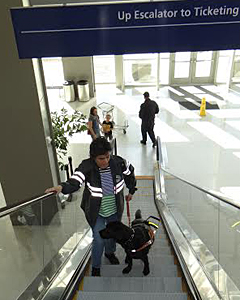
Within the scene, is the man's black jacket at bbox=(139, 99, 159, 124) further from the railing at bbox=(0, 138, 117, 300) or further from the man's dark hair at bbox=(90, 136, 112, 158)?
the man's dark hair at bbox=(90, 136, 112, 158)

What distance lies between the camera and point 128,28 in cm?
325

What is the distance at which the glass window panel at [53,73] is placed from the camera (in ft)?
52.3

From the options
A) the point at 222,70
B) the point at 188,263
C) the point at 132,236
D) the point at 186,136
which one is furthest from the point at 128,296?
the point at 222,70

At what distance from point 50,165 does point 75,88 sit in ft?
26.9

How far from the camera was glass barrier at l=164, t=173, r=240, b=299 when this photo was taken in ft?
10.1

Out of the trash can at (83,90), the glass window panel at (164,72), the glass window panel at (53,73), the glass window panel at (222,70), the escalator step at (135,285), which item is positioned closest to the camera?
the escalator step at (135,285)

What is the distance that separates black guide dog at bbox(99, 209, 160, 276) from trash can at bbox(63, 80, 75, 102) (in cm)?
982

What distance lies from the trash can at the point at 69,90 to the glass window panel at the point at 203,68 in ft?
18.1

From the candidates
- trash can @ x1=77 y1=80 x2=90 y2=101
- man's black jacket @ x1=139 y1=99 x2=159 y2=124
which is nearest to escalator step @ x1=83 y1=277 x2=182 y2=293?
man's black jacket @ x1=139 y1=99 x2=159 y2=124

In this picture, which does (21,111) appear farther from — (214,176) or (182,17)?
(214,176)

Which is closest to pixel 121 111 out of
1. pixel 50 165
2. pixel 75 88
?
pixel 75 88

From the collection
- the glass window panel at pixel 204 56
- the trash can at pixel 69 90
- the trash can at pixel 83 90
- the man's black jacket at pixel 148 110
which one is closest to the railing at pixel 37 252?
the man's black jacket at pixel 148 110

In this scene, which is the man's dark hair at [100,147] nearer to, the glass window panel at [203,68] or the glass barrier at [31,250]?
the glass barrier at [31,250]

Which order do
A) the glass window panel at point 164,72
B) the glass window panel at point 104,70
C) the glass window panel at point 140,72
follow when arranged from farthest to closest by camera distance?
the glass window panel at point 104,70 → the glass window panel at point 140,72 → the glass window panel at point 164,72
